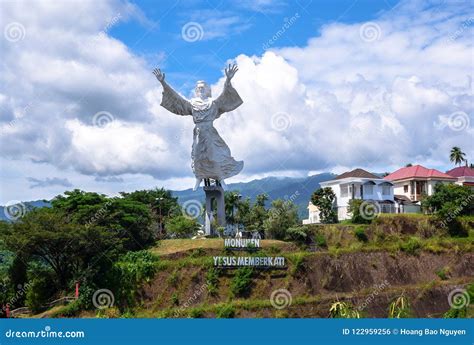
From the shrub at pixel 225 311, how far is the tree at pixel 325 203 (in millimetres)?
14170

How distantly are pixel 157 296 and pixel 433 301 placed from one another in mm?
15565

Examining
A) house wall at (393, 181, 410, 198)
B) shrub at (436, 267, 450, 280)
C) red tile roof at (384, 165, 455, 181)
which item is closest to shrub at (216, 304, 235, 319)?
shrub at (436, 267, 450, 280)

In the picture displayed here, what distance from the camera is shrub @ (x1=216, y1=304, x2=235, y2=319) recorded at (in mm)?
31775

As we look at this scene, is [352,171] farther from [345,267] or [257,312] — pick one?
[257,312]

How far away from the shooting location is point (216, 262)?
34312 mm

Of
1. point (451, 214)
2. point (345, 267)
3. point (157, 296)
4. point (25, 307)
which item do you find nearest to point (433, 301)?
point (345, 267)

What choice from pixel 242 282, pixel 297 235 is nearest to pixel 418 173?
pixel 297 235

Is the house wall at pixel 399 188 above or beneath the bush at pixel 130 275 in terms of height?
above

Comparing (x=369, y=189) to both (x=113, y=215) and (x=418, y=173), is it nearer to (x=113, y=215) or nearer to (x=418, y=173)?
(x=418, y=173)

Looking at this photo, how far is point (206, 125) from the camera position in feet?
123

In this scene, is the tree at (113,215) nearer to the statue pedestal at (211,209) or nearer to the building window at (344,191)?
the statue pedestal at (211,209)

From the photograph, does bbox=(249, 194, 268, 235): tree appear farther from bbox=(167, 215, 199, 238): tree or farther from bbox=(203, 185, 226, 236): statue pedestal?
bbox=(167, 215, 199, 238): tree

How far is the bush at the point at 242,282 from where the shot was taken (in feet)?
110

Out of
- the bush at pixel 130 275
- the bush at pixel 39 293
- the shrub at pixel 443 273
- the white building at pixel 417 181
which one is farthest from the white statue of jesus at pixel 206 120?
the white building at pixel 417 181
